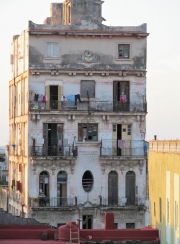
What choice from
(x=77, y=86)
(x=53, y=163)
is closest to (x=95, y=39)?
(x=77, y=86)

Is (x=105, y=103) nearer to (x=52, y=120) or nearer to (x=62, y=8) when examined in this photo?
(x=52, y=120)

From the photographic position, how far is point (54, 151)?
7956 cm

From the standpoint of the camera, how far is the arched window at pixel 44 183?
261ft

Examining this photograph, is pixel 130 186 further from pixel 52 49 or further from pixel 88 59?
pixel 52 49

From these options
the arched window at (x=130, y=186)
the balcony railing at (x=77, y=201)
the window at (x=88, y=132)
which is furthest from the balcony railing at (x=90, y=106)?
the balcony railing at (x=77, y=201)

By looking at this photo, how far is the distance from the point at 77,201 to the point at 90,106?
731 centimetres

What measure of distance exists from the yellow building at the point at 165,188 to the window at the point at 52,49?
20.4 m

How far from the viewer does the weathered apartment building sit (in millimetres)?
79438

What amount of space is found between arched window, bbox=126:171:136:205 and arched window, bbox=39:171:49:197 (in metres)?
6.20

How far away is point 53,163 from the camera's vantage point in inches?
3118

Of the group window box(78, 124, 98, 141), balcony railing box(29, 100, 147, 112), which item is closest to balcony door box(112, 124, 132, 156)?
balcony railing box(29, 100, 147, 112)

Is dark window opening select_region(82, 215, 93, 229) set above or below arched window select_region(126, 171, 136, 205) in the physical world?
below

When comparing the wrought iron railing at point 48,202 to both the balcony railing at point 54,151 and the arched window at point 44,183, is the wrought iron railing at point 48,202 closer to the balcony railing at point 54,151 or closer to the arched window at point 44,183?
the arched window at point 44,183

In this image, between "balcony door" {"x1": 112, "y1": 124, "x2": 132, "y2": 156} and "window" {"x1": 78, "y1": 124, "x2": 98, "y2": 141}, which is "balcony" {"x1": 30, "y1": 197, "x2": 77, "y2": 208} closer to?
"window" {"x1": 78, "y1": 124, "x2": 98, "y2": 141}
